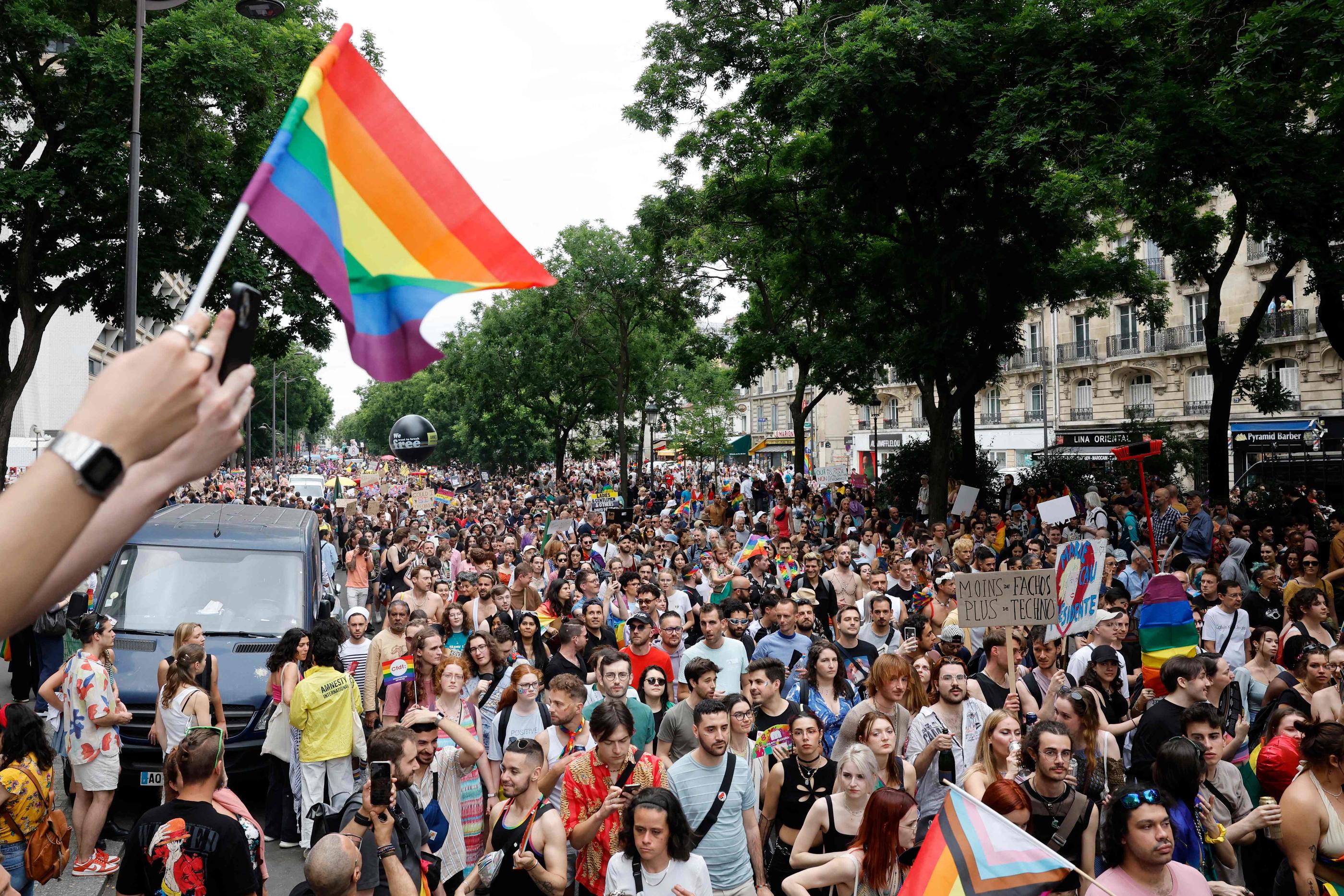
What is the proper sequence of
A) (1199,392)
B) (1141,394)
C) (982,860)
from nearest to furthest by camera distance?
(982,860), (1199,392), (1141,394)

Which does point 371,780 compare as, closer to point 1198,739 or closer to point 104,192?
point 1198,739

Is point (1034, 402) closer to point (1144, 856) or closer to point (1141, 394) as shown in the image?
point (1141, 394)

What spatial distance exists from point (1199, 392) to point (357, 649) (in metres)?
45.7

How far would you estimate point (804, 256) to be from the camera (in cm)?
2488

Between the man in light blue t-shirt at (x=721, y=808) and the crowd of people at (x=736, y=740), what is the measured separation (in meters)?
0.02

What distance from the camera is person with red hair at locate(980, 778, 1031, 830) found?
16.6 ft

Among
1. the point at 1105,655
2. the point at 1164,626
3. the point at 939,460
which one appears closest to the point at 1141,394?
the point at 939,460

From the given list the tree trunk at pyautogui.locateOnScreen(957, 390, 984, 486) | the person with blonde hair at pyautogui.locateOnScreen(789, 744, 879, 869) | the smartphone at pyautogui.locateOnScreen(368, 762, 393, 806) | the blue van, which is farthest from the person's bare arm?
the tree trunk at pyautogui.locateOnScreen(957, 390, 984, 486)

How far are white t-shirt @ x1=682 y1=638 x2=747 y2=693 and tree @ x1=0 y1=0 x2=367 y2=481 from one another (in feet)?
45.9

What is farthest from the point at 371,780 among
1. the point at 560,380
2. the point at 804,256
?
the point at 560,380

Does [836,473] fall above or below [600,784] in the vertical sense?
above

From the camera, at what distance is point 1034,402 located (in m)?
57.6

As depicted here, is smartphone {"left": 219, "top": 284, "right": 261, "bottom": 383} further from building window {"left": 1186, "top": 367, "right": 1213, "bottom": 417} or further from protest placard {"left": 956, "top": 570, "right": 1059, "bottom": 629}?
building window {"left": 1186, "top": 367, "right": 1213, "bottom": 417}

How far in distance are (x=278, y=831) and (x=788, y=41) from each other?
53.3 feet
